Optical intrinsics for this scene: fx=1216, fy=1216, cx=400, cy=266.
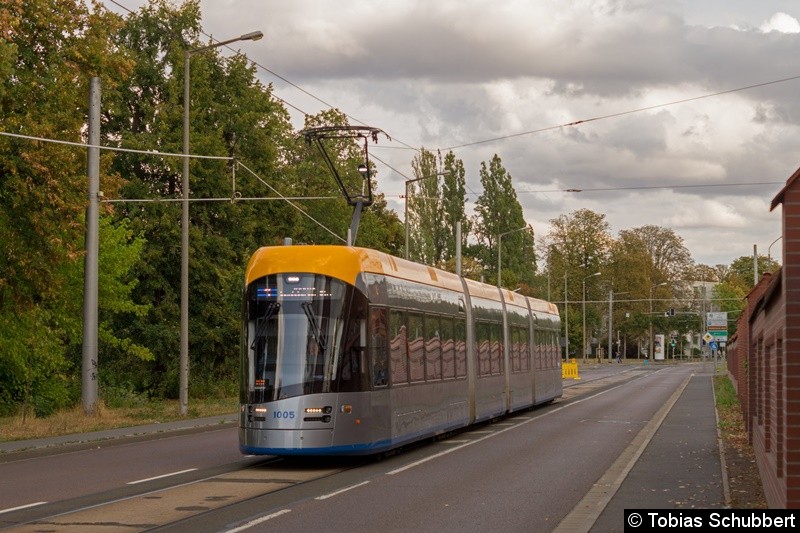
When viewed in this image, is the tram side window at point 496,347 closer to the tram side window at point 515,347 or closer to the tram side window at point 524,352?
the tram side window at point 515,347

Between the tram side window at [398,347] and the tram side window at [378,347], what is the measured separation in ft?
1.01

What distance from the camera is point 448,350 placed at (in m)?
23.9

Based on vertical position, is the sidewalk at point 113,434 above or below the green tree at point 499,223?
below

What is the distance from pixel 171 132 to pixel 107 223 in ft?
26.9

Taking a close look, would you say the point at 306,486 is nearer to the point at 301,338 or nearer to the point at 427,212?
the point at 301,338

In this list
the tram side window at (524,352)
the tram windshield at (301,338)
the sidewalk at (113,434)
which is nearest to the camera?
the tram windshield at (301,338)

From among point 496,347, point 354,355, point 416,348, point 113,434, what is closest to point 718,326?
point 496,347

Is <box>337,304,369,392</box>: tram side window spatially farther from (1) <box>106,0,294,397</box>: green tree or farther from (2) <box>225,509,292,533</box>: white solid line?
(1) <box>106,0,294,397</box>: green tree

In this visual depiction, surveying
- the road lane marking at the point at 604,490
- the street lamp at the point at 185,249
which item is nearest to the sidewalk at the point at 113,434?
the street lamp at the point at 185,249

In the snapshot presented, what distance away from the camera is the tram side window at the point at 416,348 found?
2081 cm

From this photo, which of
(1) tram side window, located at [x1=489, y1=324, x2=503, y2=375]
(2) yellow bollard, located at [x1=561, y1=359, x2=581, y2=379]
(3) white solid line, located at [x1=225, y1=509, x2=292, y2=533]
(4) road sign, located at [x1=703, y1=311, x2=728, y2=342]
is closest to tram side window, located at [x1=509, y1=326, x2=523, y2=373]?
(1) tram side window, located at [x1=489, y1=324, x2=503, y2=375]

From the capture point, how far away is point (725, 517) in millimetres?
12305

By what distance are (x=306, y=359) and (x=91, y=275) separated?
11.9 meters

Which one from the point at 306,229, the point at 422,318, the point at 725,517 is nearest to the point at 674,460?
the point at 422,318
